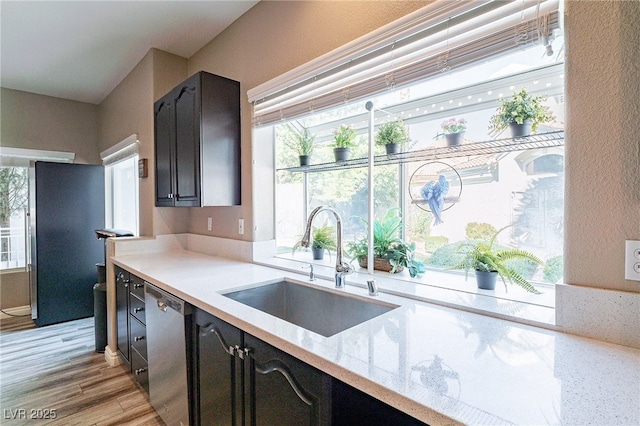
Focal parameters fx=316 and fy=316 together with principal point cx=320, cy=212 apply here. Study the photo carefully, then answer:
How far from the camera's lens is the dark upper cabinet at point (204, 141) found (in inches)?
84.7

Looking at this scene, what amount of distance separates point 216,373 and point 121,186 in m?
3.56

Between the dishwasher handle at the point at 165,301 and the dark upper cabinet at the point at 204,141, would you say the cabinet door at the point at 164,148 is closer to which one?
the dark upper cabinet at the point at 204,141

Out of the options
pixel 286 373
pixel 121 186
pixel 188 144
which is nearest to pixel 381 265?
pixel 286 373

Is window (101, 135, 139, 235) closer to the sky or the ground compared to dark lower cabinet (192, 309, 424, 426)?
closer to the sky

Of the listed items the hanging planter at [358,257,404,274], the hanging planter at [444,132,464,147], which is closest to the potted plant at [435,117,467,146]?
the hanging planter at [444,132,464,147]

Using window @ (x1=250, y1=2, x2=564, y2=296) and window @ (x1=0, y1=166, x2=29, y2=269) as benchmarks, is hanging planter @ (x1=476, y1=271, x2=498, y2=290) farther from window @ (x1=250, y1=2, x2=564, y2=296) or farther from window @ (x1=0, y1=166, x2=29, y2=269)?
window @ (x1=0, y1=166, x2=29, y2=269)

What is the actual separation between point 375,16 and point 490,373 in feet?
5.00

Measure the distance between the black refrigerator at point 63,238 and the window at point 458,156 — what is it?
8.99 ft

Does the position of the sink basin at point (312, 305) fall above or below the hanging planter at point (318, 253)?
below

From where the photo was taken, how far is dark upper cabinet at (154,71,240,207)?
2.15 m

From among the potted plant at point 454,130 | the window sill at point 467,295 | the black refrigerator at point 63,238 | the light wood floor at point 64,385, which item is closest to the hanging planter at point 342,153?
the potted plant at point 454,130

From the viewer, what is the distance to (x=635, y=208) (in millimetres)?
873

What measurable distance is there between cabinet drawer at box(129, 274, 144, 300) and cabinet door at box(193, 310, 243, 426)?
0.75 meters

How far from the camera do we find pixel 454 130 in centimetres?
147
